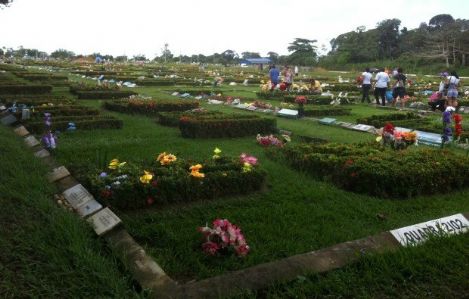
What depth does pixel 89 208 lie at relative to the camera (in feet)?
16.2

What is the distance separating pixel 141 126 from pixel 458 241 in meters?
8.81

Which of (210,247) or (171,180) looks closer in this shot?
(210,247)

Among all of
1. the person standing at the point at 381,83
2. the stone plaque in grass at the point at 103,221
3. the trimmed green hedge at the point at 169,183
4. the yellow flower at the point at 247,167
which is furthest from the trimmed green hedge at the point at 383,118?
the stone plaque in grass at the point at 103,221

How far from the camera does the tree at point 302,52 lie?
69.0 m

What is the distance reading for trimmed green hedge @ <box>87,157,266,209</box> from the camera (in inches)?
209

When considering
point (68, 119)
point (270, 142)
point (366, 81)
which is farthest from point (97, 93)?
point (366, 81)

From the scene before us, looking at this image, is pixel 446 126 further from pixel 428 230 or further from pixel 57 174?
pixel 57 174

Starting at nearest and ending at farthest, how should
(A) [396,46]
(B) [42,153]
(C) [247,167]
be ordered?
(C) [247,167] < (B) [42,153] < (A) [396,46]

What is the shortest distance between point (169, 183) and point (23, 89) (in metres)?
15.3

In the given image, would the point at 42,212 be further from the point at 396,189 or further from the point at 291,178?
the point at 396,189

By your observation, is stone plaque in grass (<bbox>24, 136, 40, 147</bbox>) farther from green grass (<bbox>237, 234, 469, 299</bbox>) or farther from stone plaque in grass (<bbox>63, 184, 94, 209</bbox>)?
green grass (<bbox>237, 234, 469, 299</bbox>)

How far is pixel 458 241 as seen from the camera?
13.9 feet

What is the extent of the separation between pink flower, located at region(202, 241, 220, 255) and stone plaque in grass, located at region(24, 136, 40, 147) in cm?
545

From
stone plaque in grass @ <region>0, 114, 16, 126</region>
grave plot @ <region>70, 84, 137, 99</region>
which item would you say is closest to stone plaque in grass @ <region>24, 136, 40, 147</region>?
stone plaque in grass @ <region>0, 114, 16, 126</region>
